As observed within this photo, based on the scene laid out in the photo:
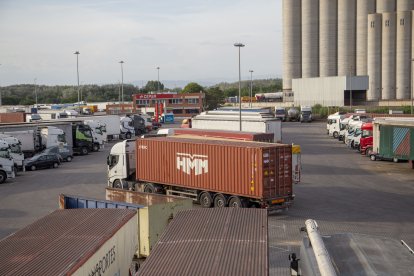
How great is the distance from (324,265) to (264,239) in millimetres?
2876

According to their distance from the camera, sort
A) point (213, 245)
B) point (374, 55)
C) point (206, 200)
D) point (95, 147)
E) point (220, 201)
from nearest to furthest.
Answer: point (213, 245), point (220, 201), point (206, 200), point (95, 147), point (374, 55)

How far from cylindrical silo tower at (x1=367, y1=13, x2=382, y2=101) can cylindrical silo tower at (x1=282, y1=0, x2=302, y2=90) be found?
1293cm

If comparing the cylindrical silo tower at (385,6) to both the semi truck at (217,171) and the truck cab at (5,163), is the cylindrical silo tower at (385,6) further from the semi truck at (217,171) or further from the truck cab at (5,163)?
the semi truck at (217,171)

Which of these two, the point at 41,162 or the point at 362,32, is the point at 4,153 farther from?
the point at 362,32

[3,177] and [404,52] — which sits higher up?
[404,52]

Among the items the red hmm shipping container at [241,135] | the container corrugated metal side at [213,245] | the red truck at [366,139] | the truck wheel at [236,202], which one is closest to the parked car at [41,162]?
the red hmm shipping container at [241,135]

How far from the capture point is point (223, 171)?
24906mm

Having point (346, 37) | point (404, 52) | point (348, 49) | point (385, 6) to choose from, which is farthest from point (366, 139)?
point (385, 6)

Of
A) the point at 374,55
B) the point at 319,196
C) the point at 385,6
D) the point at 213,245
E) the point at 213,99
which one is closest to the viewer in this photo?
the point at 213,245

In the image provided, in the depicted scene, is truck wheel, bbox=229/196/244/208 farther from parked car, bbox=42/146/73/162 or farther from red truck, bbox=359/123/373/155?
red truck, bbox=359/123/373/155

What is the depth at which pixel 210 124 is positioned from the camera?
Result: 46.5 m

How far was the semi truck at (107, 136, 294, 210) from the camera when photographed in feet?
78.4

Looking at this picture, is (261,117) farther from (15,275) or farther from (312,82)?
(312,82)

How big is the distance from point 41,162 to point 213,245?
105 feet
